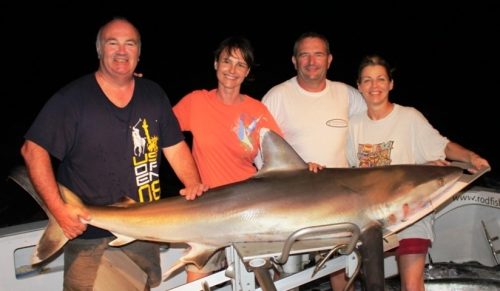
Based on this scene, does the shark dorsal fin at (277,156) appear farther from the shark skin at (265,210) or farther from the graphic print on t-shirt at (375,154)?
the graphic print on t-shirt at (375,154)

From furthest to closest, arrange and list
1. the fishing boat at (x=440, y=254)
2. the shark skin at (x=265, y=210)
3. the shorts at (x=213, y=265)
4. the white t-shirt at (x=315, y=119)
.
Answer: the white t-shirt at (x=315, y=119) < the fishing boat at (x=440, y=254) < the shorts at (x=213, y=265) < the shark skin at (x=265, y=210)

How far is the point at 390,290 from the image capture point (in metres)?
3.81

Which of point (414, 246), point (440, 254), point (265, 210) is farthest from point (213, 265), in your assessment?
point (440, 254)

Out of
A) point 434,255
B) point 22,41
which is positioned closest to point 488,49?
point 434,255

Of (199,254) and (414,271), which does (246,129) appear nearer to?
(199,254)

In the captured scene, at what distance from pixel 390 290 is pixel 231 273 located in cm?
191

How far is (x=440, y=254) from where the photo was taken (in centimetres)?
421

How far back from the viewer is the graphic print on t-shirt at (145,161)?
2.81m

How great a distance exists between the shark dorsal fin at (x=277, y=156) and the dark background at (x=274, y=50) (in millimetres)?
2544

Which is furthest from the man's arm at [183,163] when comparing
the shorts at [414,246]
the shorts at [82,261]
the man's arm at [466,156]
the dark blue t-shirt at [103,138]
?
the man's arm at [466,156]

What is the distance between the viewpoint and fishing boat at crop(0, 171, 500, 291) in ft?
10.5

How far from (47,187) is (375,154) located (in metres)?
2.01

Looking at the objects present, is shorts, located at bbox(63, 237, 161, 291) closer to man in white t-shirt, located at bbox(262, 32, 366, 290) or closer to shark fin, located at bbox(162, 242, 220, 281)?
shark fin, located at bbox(162, 242, 220, 281)

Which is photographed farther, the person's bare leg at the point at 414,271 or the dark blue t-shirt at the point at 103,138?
the person's bare leg at the point at 414,271
